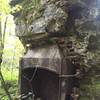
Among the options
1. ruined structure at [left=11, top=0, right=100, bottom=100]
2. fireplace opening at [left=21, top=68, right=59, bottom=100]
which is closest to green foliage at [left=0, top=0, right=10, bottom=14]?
ruined structure at [left=11, top=0, right=100, bottom=100]

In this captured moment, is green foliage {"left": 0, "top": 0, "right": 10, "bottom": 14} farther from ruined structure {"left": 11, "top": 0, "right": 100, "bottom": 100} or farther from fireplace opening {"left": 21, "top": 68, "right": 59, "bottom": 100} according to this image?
fireplace opening {"left": 21, "top": 68, "right": 59, "bottom": 100}

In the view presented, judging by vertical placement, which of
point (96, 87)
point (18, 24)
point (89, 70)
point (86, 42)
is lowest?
point (96, 87)

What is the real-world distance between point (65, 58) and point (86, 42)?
0.68 meters

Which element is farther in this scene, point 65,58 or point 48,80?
point 48,80

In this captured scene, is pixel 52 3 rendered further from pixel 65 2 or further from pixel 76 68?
pixel 76 68

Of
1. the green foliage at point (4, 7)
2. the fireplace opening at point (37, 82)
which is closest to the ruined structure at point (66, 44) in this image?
the fireplace opening at point (37, 82)

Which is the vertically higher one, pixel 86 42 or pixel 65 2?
pixel 65 2

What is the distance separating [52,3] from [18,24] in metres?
1.54

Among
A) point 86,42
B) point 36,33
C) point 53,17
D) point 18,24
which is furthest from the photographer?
point 18,24

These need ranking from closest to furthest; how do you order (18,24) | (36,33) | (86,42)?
(86,42) < (36,33) < (18,24)

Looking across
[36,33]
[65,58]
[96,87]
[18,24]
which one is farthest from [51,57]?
[18,24]

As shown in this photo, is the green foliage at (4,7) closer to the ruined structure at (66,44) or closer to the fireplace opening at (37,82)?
the ruined structure at (66,44)

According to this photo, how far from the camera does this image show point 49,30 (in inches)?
226

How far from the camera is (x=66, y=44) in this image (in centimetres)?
569
